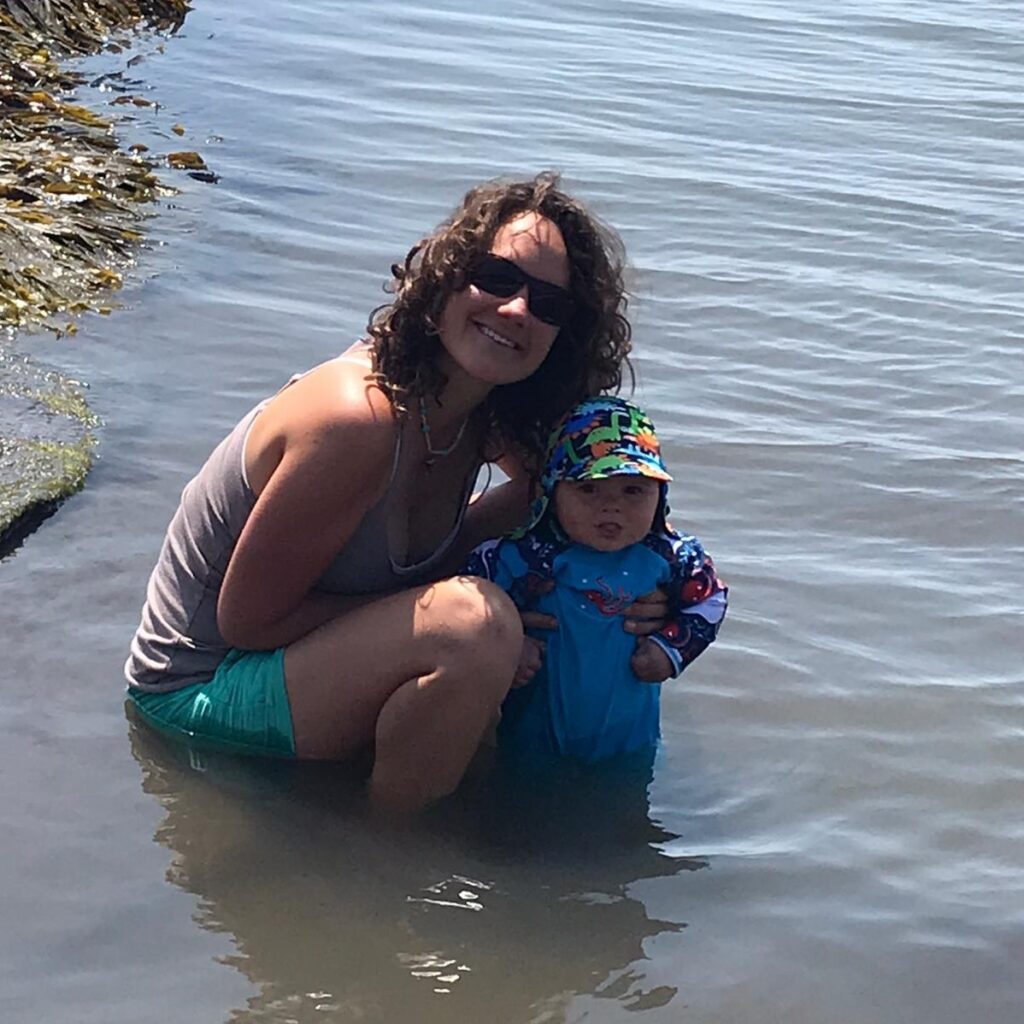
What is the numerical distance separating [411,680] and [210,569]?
527 mm

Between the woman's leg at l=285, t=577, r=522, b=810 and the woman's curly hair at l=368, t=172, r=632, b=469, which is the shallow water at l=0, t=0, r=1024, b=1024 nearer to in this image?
the woman's leg at l=285, t=577, r=522, b=810

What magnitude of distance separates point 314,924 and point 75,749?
83cm

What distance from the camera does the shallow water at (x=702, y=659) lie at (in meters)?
3.31

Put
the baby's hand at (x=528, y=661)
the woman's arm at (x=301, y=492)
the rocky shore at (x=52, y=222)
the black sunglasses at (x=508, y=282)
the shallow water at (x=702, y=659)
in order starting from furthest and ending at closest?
the rocky shore at (x=52, y=222) → the baby's hand at (x=528, y=661) → the black sunglasses at (x=508, y=282) → the woman's arm at (x=301, y=492) → the shallow water at (x=702, y=659)

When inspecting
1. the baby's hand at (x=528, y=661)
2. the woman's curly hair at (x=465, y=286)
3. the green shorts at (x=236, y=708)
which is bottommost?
the green shorts at (x=236, y=708)

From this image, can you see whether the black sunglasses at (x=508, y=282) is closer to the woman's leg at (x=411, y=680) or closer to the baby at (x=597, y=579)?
the baby at (x=597, y=579)

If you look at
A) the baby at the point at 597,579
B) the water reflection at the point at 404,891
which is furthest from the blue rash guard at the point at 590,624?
the water reflection at the point at 404,891

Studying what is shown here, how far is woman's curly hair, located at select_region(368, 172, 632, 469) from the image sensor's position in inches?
144

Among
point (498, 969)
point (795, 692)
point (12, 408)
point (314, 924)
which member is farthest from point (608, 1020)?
point (12, 408)

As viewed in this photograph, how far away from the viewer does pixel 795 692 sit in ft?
14.6

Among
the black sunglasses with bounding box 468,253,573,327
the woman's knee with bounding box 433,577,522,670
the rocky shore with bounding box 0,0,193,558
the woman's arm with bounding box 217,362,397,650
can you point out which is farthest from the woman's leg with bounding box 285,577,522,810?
the rocky shore with bounding box 0,0,193,558

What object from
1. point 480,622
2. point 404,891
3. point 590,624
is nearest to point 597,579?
point 590,624

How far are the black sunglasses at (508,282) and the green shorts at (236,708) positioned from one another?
0.86 metres

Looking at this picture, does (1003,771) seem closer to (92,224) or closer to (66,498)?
(66,498)
